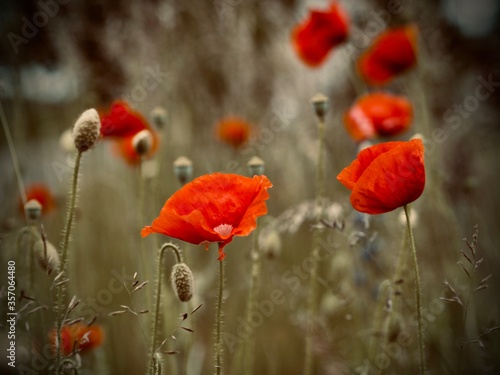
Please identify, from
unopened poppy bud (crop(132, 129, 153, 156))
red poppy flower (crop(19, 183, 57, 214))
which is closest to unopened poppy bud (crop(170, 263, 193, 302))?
unopened poppy bud (crop(132, 129, 153, 156))

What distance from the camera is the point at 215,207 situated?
43.3 inches

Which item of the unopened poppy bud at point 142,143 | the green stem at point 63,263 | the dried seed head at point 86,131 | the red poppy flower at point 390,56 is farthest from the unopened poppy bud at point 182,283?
the red poppy flower at point 390,56

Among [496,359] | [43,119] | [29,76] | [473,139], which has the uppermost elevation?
[43,119]

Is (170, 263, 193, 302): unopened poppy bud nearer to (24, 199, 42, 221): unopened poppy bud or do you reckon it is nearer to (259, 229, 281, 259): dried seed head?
(24, 199, 42, 221): unopened poppy bud

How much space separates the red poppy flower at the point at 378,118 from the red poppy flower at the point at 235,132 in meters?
0.93

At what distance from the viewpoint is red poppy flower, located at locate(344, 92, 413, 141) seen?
1.96 metres

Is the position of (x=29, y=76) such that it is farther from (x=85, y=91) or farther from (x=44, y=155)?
(x=44, y=155)

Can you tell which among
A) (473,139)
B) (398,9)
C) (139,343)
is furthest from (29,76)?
(473,139)

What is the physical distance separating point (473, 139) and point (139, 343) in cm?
223

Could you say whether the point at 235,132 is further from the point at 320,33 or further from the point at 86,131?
the point at 86,131

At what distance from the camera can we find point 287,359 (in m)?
2.58

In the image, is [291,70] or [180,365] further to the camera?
[291,70]

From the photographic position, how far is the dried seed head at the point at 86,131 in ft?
3.65

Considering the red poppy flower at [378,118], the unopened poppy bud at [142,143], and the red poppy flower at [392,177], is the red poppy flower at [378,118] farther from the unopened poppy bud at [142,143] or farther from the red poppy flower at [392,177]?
the red poppy flower at [392,177]
